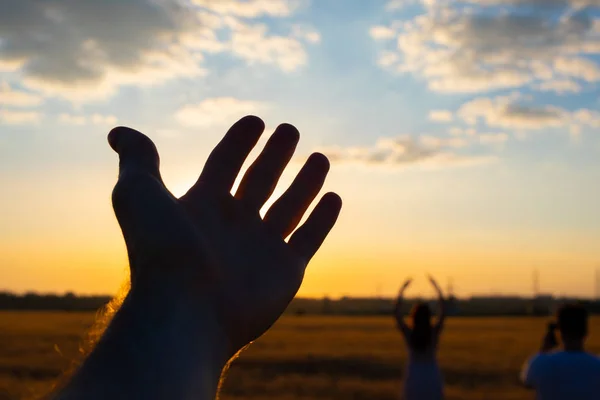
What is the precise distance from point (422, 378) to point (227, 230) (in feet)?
16.7

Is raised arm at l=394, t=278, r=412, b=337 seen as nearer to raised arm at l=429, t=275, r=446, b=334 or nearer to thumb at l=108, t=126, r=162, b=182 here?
raised arm at l=429, t=275, r=446, b=334

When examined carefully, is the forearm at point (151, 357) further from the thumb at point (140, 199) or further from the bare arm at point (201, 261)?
the thumb at point (140, 199)

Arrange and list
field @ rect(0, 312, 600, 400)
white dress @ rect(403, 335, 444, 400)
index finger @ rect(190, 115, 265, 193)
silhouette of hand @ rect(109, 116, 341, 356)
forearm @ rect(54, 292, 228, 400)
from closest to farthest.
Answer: forearm @ rect(54, 292, 228, 400), silhouette of hand @ rect(109, 116, 341, 356), index finger @ rect(190, 115, 265, 193), white dress @ rect(403, 335, 444, 400), field @ rect(0, 312, 600, 400)

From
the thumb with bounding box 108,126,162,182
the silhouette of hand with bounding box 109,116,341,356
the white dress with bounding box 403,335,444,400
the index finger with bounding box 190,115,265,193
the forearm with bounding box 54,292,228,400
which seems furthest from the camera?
the white dress with bounding box 403,335,444,400

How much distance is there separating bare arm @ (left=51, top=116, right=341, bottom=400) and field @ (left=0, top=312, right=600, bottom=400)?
9915 millimetres

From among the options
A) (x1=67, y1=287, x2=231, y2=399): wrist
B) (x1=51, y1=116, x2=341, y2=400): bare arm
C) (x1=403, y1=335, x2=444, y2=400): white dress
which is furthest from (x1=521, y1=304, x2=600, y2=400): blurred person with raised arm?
(x1=67, y1=287, x2=231, y2=399): wrist

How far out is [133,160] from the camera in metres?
1.89

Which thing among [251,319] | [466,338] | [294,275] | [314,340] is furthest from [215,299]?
[466,338]

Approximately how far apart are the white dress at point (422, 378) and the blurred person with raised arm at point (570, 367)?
1.45 m

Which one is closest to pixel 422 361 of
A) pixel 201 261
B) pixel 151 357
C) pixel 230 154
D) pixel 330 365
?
pixel 230 154

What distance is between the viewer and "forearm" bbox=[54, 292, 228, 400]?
1467 millimetres

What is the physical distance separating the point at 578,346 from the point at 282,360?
25711 mm

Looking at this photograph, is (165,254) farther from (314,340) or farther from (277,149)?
(314,340)

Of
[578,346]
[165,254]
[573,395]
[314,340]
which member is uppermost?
[165,254]
